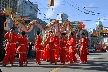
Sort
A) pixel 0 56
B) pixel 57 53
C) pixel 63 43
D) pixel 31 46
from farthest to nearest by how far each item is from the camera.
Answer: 1. pixel 31 46
2. pixel 57 53
3. pixel 63 43
4. pixel 0 56

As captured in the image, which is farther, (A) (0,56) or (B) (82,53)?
(B) (82,53)

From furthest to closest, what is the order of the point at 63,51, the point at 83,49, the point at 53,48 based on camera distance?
the point at 83,49 → the point at 53,48 → the point at 63,51

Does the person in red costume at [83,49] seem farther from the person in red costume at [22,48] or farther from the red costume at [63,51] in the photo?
the person in red costume at [22,48]

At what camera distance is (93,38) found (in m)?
120

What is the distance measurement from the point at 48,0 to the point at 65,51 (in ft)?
20.5

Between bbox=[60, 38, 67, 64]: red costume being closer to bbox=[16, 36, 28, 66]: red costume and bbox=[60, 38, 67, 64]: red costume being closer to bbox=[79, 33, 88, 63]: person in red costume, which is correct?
bbox=[79, 33, 88, 63]: person in red costume

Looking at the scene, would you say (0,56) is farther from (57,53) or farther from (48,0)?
(48,0)

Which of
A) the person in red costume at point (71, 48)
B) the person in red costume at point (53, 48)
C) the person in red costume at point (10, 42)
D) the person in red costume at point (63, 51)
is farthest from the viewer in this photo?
the person in red costume at point (71, 48)

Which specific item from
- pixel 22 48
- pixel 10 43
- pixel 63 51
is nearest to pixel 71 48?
pixel 63 51

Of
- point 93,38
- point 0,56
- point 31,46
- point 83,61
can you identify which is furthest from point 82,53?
point 93,38

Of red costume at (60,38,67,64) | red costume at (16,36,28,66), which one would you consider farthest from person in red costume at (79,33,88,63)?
red costume at (16,36,28,66)

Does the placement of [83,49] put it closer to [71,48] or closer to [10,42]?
[71,48]

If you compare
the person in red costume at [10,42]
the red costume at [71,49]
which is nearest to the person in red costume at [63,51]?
the red costume at [71,49]

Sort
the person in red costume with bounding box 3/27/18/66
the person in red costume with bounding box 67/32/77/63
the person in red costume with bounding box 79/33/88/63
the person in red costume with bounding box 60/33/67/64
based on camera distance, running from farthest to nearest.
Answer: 1. the person in red costume with bounding box 79/33/88/63
2. the person in red costume with bounding box 67/32/77/63
3. the person in red costume with bounding box 60/33/67/64
4. the person in red costume with bounding box 3/27/18/66
